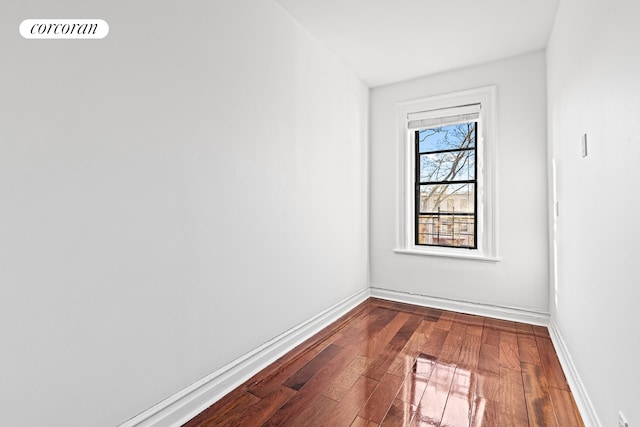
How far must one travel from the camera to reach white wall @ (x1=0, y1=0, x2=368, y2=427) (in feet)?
3.60

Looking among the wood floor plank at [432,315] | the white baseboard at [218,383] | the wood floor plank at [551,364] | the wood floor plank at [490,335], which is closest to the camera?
the white baseboard at [218,383]

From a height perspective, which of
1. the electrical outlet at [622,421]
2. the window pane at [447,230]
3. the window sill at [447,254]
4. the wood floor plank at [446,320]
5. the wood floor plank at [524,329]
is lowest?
the wood floor plank at [524,329]

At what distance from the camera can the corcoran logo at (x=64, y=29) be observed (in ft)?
3.62

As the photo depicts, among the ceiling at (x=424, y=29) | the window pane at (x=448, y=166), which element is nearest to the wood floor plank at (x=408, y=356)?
the window pane at (x=448, y=166)

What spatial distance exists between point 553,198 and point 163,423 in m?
3.01

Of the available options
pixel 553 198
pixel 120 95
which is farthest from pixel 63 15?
pixel 553 198

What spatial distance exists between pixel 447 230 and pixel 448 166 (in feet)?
2.27

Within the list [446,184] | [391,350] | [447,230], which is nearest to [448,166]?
[446,184]

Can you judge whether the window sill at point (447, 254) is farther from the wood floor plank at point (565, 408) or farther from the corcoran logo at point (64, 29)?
the corcoran logo at point (64, 29)

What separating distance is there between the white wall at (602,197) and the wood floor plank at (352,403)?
1.06 meters

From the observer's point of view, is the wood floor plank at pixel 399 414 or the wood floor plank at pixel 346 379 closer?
the wood floor plank at pixel 399 414

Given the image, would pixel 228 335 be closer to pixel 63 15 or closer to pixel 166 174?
pixel 166 174

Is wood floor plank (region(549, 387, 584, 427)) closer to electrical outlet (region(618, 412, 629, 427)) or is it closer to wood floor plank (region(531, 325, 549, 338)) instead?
electrical outlet (region(618, 412, 629, 427))

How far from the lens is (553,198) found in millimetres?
2537
